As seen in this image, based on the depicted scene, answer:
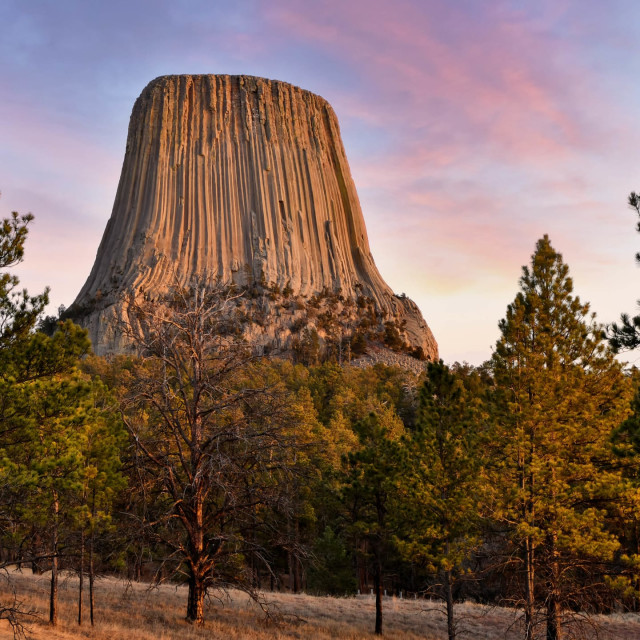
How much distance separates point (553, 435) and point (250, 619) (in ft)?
39.4

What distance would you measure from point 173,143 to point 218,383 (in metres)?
105

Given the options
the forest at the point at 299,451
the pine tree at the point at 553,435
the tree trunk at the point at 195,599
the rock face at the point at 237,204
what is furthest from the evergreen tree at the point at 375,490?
the rock face at the point at 237,204

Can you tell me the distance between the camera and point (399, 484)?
68.0ft

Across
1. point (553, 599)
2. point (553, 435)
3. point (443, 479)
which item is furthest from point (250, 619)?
point (553, 435)

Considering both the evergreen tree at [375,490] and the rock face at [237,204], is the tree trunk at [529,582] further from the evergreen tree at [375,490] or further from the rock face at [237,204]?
the rock face at [237,204]

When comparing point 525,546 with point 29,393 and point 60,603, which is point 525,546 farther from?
point 60,603

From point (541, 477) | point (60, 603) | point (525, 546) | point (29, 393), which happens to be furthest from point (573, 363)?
point (60, 603)

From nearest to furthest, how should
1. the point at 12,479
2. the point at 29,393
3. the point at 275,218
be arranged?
the point at 12,479
the point at 29,393
the point at 275,218

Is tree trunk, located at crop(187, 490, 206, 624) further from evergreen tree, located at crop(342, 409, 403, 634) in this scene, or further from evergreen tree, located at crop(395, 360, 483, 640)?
evergreen tree, located at crop(342, 409, 403, 634)

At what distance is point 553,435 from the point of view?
18.1 metres

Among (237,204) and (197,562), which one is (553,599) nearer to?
(197,562)

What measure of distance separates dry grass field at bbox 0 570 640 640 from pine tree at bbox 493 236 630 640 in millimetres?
2021

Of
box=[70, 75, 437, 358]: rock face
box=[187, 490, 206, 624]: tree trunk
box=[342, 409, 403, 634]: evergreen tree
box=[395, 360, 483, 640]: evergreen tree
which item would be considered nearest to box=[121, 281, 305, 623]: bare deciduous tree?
box=[187, 490, 206, 624]: tree trunk

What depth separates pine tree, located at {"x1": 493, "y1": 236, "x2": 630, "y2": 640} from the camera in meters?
17.0
